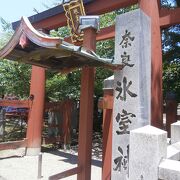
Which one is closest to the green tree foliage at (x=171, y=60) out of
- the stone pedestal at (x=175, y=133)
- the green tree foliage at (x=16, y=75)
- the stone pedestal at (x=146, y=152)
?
the green tree foliage at (x=16, y=75)

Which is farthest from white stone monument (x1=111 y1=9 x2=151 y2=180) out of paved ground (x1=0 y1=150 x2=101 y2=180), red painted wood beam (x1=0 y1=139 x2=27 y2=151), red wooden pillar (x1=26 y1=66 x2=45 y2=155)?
red wooden pillar (x1=26 y1=66 x2=45 y2=155)

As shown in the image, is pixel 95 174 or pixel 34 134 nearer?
pixel 95 174

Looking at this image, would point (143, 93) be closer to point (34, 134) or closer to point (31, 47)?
point (31, 47)

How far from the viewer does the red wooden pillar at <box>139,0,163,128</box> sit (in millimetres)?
5934

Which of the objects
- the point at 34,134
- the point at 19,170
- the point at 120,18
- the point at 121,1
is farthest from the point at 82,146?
the point at 34,134

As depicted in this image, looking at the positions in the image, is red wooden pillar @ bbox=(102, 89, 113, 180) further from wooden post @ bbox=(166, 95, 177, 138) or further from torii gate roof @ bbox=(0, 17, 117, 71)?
wooden post @ bbox=(166, 95, 177, 138)

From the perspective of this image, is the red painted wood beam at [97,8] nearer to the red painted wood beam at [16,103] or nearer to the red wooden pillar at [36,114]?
the red wooden pillar at [36,114]

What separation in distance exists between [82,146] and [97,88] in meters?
7.94

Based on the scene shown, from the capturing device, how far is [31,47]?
434 centimetres

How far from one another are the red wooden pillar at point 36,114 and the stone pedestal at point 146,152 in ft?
21.3

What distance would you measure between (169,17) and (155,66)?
156 centimetres

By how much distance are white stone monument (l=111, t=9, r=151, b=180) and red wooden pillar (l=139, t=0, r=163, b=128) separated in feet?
4.96

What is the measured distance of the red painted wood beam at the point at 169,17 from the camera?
6.74m

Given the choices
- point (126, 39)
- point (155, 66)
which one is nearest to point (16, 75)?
point (155, 66)
